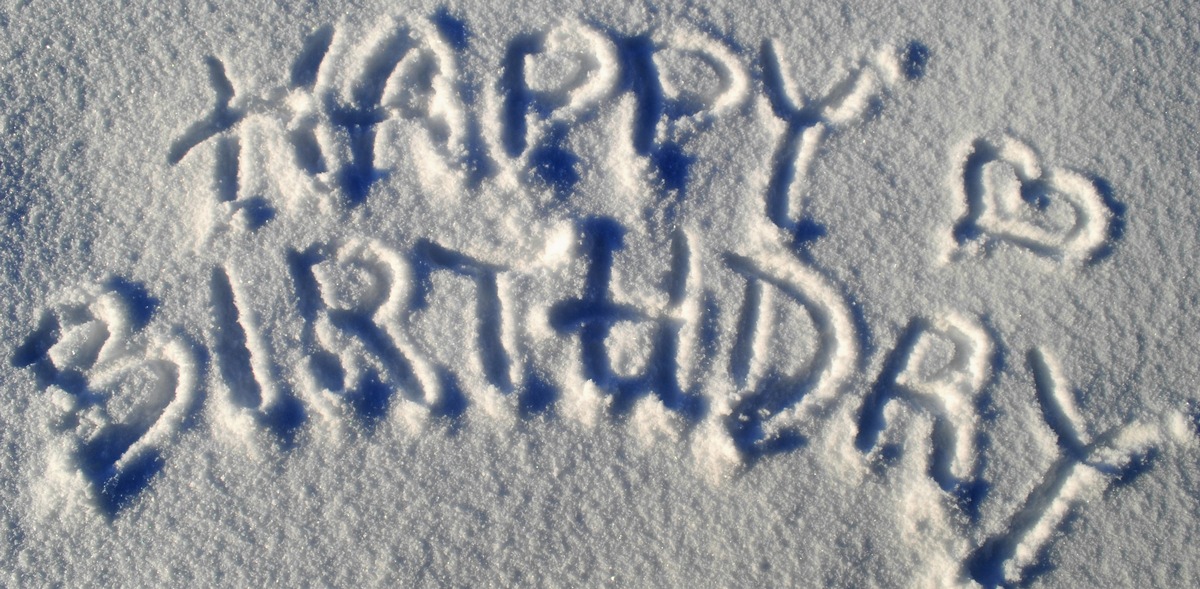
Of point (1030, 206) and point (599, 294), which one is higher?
point (1030, 206)

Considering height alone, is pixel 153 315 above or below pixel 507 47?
below

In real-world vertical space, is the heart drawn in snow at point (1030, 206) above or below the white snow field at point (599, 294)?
above

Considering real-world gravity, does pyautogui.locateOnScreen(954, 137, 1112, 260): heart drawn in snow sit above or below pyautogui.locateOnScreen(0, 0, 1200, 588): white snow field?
above

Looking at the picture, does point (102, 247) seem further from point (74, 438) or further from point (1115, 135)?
point (1115, 135)

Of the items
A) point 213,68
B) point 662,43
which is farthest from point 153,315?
point 662,43
